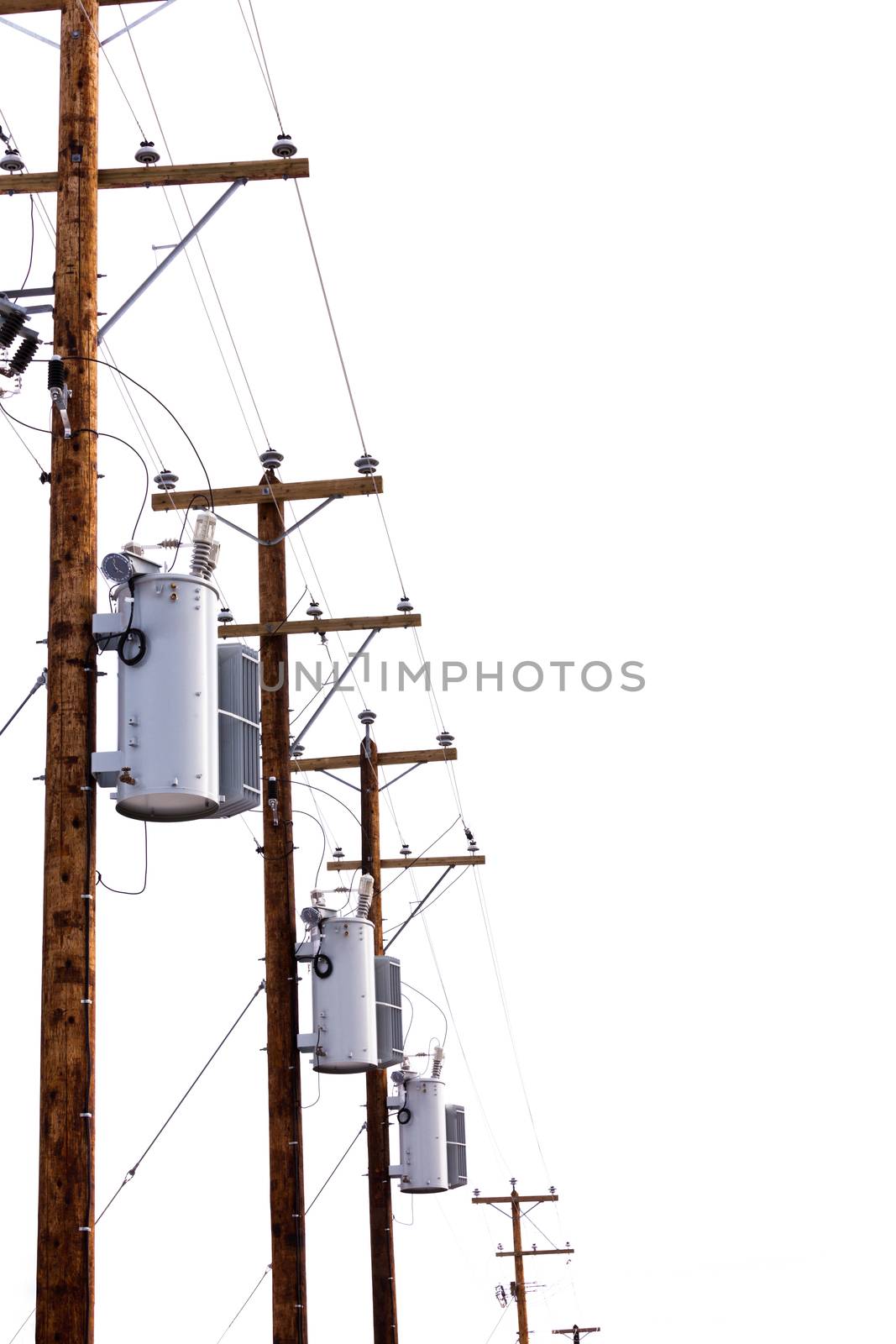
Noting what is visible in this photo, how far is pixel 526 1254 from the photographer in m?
42.2

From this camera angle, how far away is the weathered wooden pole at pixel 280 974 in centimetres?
1543

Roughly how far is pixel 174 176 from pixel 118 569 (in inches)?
107

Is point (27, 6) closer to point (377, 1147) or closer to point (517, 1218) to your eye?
point (377, 1147)

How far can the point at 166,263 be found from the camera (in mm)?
10352

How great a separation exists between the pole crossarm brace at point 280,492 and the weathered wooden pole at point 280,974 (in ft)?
0.47

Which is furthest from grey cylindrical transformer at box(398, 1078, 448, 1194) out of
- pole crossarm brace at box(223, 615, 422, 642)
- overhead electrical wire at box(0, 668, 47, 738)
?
overhead electrical wire at box(0, 668, 47, 738)

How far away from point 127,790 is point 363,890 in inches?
361

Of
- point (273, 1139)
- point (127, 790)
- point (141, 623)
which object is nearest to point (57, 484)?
point (141, 623)

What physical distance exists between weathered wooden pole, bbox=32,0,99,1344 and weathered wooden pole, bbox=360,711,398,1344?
12500mm

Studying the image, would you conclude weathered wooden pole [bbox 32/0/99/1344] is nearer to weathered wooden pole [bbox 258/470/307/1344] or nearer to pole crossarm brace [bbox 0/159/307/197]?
pole crossarm brace [bbox 0/159/307/197]

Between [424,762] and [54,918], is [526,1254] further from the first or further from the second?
[54,918]

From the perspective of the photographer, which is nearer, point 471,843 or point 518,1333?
point 471,843

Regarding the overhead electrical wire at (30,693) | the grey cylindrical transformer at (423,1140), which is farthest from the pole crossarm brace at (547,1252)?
the overhead electrical wire at (30,693)

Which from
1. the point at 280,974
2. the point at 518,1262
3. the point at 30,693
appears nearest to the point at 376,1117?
the point at 280,974
